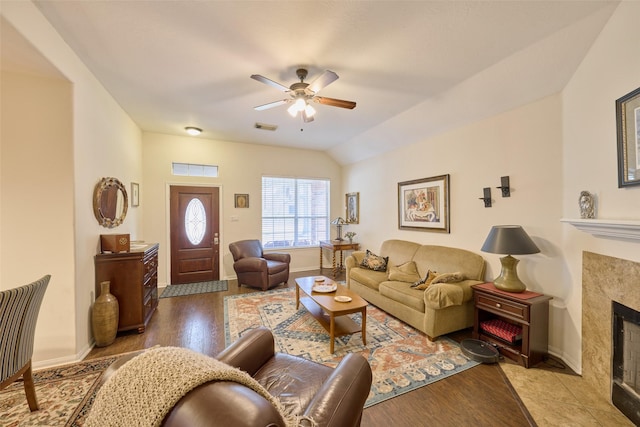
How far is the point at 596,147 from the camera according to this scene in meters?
2.07

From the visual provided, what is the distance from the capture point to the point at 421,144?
165 inches

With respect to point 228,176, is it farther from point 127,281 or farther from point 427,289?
point 427,289

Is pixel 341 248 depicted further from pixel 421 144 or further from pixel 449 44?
pixel 449 44

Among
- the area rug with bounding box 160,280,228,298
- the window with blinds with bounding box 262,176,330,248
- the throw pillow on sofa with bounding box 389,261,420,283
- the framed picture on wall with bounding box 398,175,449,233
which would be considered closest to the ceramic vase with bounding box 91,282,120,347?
the area rug with bounding box 160,280,228,298

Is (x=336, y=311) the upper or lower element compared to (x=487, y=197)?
lower

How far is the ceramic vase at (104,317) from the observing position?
265 centimetres

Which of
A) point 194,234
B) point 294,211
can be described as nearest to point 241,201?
point 194,234

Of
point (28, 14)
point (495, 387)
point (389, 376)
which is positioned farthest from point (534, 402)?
point (28, 14)

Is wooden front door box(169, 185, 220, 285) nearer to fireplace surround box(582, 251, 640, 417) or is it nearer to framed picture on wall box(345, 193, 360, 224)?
framed picture on wall box(345, 193, 360, 224)

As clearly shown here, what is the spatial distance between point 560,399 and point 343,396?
6.55 ft

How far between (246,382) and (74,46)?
3.25 meters

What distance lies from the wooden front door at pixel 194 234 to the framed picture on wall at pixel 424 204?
3710 mm

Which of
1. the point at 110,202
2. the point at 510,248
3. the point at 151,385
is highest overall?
the point at 110,202

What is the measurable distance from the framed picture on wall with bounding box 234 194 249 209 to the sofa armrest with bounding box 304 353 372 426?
459 centimetres
